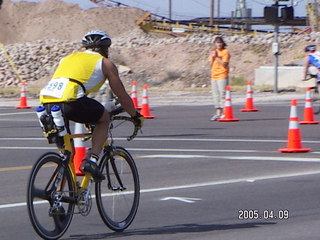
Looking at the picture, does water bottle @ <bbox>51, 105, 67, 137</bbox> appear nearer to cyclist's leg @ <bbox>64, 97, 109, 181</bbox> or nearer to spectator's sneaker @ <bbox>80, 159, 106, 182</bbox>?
cyclist's leg @ <bbox>64, 97, 109, 181</bbox>

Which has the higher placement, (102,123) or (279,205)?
(102,123)

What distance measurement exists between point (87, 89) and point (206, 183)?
13.0ft

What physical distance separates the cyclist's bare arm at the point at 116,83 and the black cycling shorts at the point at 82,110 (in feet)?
0.84

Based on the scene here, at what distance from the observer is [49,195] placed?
25.7 ft

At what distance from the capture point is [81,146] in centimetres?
1262

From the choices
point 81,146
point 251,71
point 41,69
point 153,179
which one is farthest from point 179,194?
point 41,69

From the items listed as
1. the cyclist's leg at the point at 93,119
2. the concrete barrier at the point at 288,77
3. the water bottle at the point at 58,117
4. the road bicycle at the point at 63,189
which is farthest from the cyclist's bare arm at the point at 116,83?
the concrete barrier at the point at 288,77

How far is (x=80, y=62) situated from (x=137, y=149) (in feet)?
25.9

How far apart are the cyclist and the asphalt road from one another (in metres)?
0.92

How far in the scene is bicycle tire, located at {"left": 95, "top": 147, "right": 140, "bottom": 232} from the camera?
27.8ft

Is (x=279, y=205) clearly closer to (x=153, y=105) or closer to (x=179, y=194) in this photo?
(x=179, y=194)

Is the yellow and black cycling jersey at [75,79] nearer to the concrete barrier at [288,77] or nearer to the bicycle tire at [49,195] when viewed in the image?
the bicycle tire at [49,195]

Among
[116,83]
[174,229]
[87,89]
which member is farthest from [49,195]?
[174,229]

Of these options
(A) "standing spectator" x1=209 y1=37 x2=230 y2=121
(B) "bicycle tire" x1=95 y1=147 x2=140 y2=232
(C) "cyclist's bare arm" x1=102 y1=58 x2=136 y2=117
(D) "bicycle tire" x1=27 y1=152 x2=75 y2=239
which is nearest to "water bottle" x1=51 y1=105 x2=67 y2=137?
(D) "bicycle tire" x1=27 y1=152 x2=75 y2=239
